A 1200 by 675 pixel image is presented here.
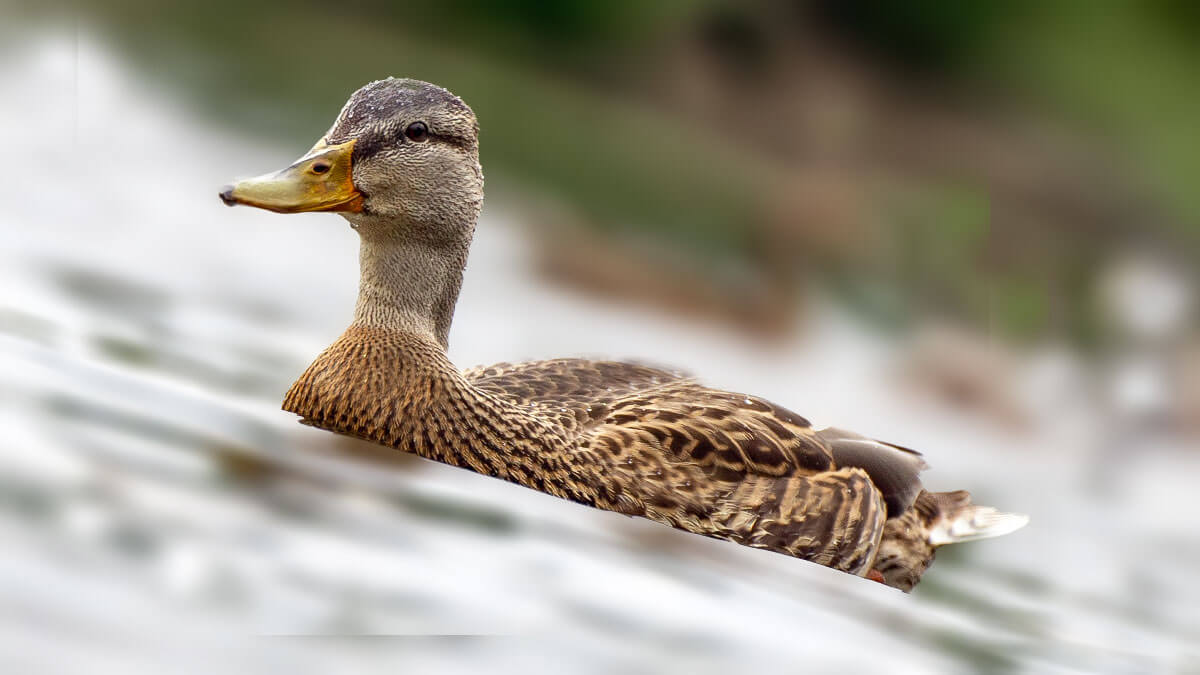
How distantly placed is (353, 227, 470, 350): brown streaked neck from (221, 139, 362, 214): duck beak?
0.20 metres

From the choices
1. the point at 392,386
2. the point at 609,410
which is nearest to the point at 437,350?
the point at 392,386

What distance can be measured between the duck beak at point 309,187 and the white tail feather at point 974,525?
198 centimetres

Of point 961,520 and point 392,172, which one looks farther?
point 961,520

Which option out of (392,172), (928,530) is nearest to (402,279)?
(392,172)

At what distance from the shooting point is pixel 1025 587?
4988mm

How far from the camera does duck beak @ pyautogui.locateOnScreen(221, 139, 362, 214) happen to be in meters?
3.83

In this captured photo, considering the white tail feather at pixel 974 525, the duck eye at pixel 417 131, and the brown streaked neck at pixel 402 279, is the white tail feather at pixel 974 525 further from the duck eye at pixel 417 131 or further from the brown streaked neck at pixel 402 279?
the duck eye at pixel 417 131

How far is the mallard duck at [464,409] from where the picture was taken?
410 centimetres

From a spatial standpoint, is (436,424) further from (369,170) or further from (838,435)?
(838,435)

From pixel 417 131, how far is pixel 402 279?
387 mm

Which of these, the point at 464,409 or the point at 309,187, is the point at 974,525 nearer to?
the point at 464,409

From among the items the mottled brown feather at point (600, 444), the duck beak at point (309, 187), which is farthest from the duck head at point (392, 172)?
the mottled brown feather at point (600, 444)

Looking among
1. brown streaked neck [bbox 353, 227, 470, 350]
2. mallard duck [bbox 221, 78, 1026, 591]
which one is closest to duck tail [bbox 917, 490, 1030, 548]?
mallard duck [bbox 221, 78, 1026, 591]

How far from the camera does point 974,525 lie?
16.4ft
